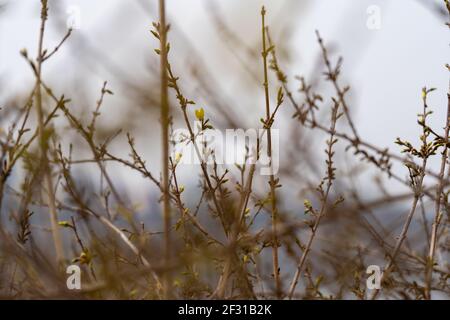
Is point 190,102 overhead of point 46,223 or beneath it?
overhead

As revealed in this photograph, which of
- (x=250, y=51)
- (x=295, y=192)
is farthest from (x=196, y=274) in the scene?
Answer: (x=250, y=51)

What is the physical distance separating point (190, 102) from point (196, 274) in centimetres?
46

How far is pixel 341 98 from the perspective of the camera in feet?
5.39

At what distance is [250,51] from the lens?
1.57 metres

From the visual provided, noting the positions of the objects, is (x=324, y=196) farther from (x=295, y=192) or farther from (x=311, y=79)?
(x=311, y=79)
